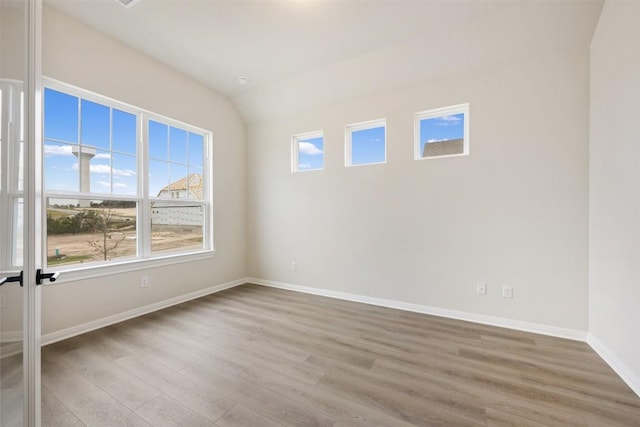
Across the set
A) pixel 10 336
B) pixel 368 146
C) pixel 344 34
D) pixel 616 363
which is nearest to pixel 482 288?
pixel 616 363

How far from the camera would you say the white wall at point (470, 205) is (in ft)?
8.11

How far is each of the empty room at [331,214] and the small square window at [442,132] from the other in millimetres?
26

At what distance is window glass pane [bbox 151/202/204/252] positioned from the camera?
3.31 meters

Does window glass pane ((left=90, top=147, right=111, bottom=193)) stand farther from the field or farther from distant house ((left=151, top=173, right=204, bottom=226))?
distant house ((left=151, top=173, right=204, bottom=226))

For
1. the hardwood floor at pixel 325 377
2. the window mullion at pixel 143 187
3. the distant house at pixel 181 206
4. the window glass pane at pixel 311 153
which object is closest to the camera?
the hardwood floor at pixel 325 377

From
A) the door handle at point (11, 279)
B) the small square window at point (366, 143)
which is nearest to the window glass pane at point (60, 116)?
the door handle at point (11, 279)

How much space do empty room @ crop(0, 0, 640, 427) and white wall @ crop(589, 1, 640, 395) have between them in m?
0.02

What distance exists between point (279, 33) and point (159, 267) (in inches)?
121

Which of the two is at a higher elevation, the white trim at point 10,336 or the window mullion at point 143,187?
the window mullion at point 143,187

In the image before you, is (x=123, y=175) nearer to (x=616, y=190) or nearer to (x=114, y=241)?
(x=114, y=241)

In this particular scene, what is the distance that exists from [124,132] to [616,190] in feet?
15.4

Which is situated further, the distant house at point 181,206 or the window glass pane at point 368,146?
the window glass pane at point 368,146

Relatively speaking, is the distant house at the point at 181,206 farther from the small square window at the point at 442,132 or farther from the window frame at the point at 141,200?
the small square window at the point at 442,132

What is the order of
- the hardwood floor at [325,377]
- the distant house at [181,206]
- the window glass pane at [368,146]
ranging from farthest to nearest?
the window glass pane at [368,146] → the distant house at [181,206] → the hardwood floor at [325,377]
